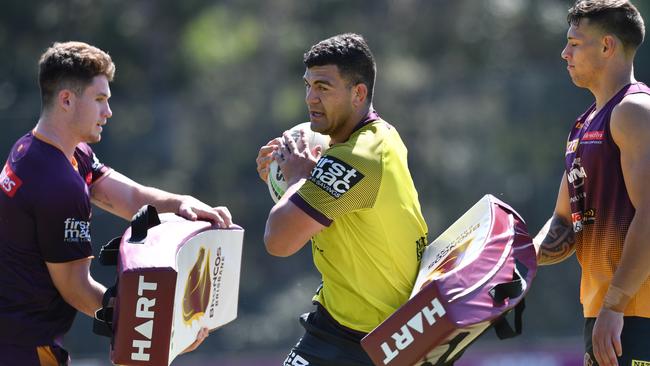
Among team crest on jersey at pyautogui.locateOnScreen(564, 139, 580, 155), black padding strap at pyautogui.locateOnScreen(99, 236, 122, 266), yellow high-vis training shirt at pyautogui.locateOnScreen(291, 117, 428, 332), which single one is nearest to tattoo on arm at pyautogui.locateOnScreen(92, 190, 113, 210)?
black padding strap at pyautogui.locateOnScreen(99, 236, 122, 266)

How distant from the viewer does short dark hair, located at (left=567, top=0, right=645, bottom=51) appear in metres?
4.79

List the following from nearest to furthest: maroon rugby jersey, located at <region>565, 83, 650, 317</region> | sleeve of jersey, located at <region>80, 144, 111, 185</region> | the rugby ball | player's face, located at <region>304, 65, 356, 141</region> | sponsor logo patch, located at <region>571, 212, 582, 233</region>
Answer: maroon rugby jersey, located at <region>565, 83, 650, 317</region> → sponsor logo patch, located at <region>571, 212, 582, 233</region> → player's face, located at <region>304, 65, 356, 141</region> → the rugby ball → sleeve of jersey, located at <region>80, 144, 111, 185</region>

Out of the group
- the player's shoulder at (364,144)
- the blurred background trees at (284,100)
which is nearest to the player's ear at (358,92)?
the player's shoulder at (364,144)

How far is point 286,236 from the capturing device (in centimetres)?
472

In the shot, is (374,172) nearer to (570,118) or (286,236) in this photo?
→ (286,236)

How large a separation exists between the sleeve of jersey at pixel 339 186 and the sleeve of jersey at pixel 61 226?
38.8 inches

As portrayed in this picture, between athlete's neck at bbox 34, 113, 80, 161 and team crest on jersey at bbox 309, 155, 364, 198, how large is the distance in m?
1.16

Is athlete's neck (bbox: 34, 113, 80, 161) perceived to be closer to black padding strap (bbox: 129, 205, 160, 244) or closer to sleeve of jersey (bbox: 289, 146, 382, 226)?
black padding strap (bbox: 129, 205, 160, 244)

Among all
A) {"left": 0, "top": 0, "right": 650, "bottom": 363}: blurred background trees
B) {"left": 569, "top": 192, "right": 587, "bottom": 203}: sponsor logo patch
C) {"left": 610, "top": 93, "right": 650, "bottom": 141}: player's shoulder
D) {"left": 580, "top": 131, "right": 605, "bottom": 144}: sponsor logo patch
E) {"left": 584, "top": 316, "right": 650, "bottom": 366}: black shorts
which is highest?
{"left": 610, "top": 93, "right": 650, "bottom": 141}: player's shoulder

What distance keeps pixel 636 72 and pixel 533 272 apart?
1249 centimetres

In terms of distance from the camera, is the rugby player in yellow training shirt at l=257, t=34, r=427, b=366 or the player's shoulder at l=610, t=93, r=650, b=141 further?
the rugby player in yellow training shirt at l=257, t=34, r=427, b=366

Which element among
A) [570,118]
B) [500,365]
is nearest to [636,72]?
[570,118]

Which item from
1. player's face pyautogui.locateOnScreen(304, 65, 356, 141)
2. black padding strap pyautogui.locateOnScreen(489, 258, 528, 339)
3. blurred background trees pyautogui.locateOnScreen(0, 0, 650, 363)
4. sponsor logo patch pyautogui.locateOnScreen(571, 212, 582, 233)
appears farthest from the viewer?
blurred background trees pyautogui.locateOnScreen(0, 0, 650, 363)

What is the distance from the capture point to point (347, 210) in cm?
477
